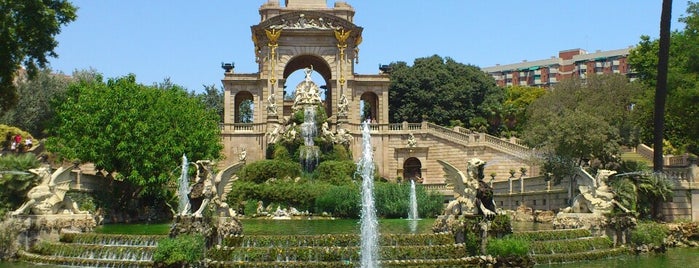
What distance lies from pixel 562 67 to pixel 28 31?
97.8m

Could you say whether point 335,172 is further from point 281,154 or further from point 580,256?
point 580,256

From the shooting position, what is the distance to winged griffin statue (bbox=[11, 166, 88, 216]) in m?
24.0

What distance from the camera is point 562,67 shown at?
11812 cm

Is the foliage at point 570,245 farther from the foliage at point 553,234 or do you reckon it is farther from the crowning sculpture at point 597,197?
the crowning sculpture at point 597,197

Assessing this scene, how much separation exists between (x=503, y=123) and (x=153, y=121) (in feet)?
141

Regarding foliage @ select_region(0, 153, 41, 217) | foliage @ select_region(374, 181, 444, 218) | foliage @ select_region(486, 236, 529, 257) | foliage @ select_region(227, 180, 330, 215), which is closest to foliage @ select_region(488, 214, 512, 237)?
foliage @ select_region(486, 236, 529, 257)

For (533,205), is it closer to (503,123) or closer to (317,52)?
(317,52)

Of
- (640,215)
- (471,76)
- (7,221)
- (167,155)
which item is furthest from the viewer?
(471,76)

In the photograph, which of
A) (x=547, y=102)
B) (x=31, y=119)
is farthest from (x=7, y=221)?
(x=547, y=102)

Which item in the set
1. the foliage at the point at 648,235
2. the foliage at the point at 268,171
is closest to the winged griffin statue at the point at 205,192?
the foliage at the point at 648,235

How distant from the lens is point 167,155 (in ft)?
113

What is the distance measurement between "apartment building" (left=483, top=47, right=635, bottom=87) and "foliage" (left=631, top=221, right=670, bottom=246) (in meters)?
80.8

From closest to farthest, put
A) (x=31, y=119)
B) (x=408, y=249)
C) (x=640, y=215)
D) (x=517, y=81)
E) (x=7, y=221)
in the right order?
(x=408, y=249)
(x=7, y=221)
(x=640, y=215)
(x=31, y=119)
(x=517, y=81)

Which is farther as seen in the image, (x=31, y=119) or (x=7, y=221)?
(x=31, y=119)
